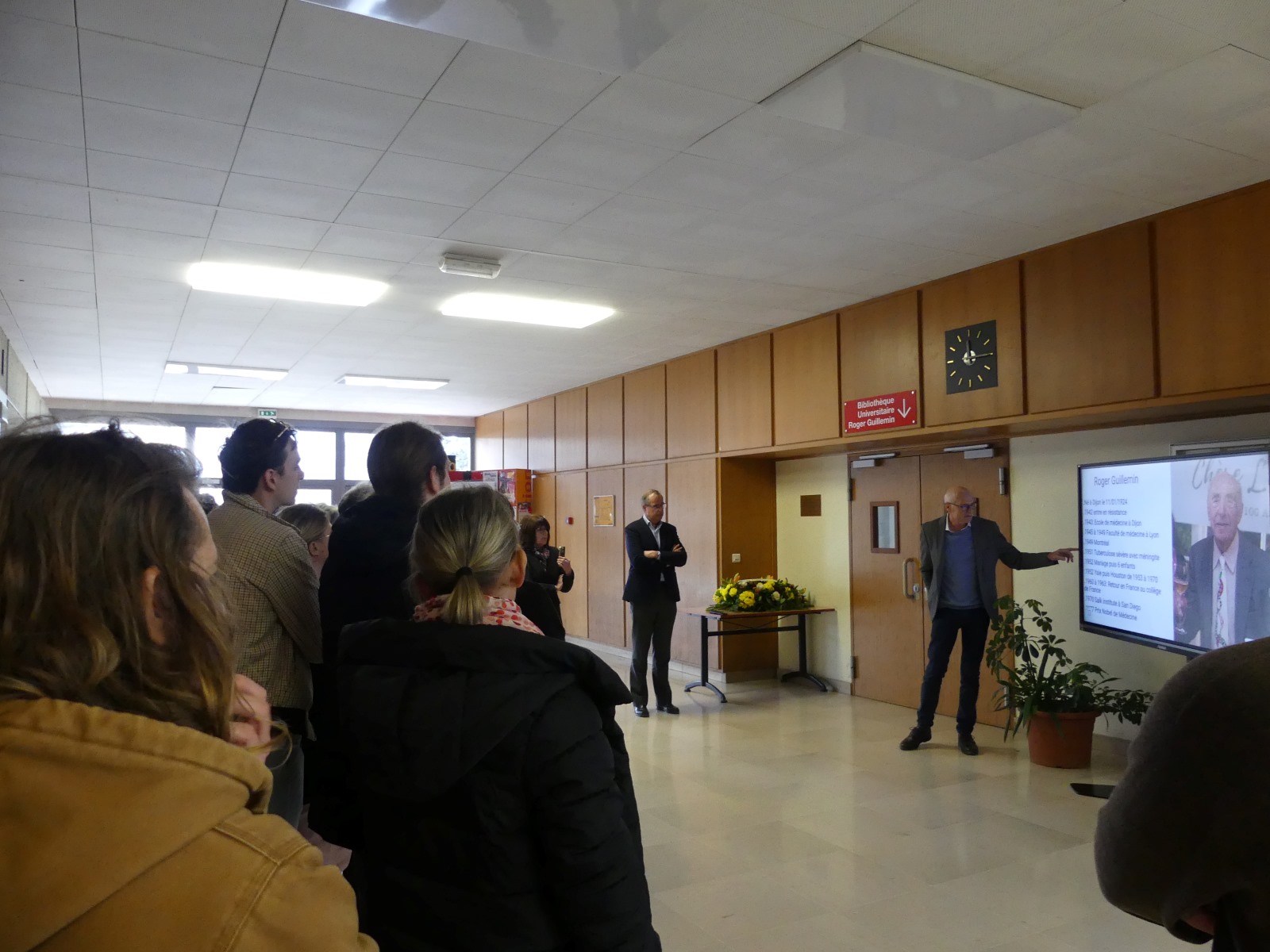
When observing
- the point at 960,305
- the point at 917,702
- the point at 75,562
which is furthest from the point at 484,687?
the point at 917,702

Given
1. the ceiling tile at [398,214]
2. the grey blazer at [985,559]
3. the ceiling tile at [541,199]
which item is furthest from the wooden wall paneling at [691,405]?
the ceiling tile at [398,214]

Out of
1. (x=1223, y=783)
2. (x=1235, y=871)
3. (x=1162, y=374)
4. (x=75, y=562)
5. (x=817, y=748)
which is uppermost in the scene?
(x=1162, y=374)

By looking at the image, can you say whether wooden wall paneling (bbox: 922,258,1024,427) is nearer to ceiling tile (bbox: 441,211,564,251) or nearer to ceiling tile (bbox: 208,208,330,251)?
ceiling tile (bbox: 441,211,564,251)

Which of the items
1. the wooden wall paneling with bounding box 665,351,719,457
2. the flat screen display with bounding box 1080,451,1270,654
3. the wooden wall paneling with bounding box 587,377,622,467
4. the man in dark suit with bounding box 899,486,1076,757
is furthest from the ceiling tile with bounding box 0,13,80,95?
the wooden wall paneling with bounding box 587,377,622,467

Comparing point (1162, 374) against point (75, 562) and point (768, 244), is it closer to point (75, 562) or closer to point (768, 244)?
point (768, 244)

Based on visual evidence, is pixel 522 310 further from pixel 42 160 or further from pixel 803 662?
pixel 803 662

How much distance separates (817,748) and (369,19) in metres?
4.89

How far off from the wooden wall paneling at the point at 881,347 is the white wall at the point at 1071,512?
0.89 metres

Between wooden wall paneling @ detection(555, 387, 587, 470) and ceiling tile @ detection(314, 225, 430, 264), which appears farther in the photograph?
wooden wall paneling @ detection(555, 387, 587, 470)

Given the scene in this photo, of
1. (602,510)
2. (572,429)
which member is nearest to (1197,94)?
(602,510)

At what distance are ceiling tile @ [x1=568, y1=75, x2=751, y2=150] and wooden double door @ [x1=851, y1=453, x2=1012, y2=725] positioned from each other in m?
3.86

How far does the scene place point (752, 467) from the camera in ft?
28.5

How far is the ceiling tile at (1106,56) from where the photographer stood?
300 centimetres

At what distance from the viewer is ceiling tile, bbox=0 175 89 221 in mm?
4316
